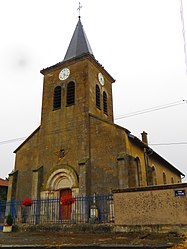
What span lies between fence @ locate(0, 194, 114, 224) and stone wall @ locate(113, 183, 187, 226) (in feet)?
11.4

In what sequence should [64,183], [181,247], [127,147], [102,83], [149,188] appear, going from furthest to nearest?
[102,83] → [64,183] → [127,147] → [149,188] → [181,247]

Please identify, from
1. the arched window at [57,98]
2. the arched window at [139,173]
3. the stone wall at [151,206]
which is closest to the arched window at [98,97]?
the arched window at [57,98]

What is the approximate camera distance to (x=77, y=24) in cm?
2889

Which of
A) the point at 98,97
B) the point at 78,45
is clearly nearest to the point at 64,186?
the point at 98,97

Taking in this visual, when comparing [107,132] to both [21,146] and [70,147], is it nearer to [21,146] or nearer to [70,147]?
[70,147]

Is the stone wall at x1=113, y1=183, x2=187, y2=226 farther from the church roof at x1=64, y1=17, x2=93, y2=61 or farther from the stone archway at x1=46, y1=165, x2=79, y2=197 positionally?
the church roof at x1=64, y1=17, x2=93, y2=61

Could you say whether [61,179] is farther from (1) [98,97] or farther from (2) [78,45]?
(2) [78,45]

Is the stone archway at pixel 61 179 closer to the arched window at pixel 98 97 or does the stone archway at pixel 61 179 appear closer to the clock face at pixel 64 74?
the arched window at pixel 98 97

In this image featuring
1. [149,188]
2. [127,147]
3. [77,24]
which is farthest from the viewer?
[77,24]

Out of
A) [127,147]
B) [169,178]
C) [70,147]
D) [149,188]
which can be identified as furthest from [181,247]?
[169,178]

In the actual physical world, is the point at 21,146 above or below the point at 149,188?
above

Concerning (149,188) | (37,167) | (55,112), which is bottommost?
(149,188)

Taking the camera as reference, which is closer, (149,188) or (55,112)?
(149,188)

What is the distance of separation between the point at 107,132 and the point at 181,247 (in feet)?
42.4
